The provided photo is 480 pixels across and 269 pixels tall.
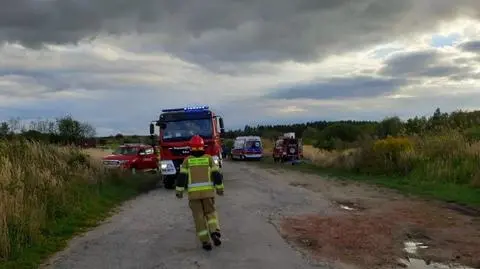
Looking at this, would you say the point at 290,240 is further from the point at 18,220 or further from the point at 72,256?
the point at 18,220

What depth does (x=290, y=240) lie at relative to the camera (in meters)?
10.9

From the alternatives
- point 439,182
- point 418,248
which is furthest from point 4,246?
point 439,182

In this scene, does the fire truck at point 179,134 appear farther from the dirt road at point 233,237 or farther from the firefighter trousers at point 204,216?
the firefighter trousers at point 204,216

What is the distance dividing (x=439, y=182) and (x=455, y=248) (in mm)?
13210

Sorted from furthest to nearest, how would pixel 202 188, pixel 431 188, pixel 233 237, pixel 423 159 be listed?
pixel 423 159 < pixel 431 188 < pixel 233 237 < pixel 202 188

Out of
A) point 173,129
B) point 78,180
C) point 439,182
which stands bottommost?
point 439,182

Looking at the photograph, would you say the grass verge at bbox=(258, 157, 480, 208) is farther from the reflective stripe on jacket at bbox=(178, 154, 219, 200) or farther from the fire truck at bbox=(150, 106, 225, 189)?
the reflective stripe on jacket at bbox=(178, 154, 219, 200)

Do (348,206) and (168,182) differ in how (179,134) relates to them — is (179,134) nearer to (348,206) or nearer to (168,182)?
(168,182)

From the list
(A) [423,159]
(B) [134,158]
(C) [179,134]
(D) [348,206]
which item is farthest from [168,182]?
(A) [423,159]

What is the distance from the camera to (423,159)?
88.8ft

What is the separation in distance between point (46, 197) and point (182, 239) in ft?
14.7

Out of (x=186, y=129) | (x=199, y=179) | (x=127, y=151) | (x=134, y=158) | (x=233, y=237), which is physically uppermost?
(x=186, y=129)

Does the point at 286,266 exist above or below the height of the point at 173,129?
below

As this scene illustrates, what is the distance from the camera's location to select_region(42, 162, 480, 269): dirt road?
9.13 m
